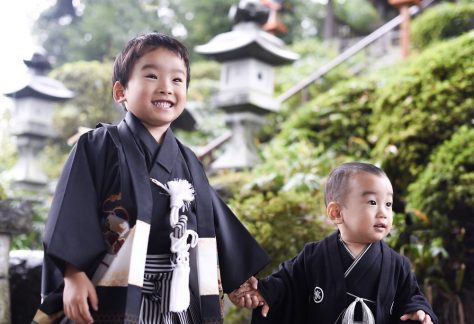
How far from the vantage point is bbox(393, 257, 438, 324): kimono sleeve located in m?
2.54

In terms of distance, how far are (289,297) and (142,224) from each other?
2.92 feet

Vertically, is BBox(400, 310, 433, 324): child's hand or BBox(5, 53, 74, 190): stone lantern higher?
BBox(5, 53, 74, 190): stone lantern

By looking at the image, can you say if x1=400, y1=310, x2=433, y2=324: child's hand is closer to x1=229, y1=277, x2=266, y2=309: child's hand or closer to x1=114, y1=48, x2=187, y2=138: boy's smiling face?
x1=229, y1=277, x2=266, y2=309: child's hand

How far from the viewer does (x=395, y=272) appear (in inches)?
104

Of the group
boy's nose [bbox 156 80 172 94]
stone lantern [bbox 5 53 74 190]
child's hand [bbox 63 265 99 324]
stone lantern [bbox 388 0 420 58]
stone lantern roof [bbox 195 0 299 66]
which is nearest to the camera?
child's hand [bbox 63 265 99 324]

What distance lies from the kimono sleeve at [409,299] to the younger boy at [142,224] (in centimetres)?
64

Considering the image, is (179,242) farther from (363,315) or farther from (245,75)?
(245,75)

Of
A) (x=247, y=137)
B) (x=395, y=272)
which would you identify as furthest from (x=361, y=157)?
(x=395, y=272)

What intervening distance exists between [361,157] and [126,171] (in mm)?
4353

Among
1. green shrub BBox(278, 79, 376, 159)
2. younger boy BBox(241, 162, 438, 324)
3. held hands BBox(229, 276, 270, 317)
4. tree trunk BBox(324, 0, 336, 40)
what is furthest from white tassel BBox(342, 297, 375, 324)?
tree trunk BBox(324, 0, 336, 40)

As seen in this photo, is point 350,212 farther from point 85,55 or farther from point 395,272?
point 85,55

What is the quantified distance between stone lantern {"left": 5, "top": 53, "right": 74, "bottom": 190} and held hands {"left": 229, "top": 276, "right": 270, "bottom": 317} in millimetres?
7852

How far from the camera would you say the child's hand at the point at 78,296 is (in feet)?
6.71

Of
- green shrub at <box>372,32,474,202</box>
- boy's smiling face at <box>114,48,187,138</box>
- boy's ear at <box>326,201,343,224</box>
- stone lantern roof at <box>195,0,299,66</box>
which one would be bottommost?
boy's ear at <box>326,201,343,224</box>
